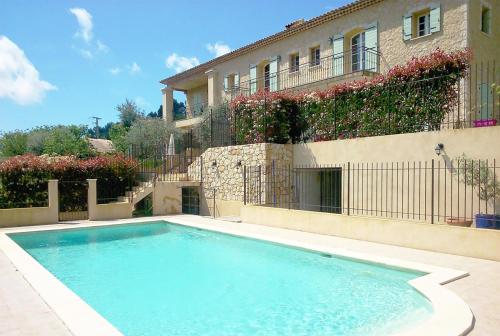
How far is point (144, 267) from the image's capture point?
8992 millimetres

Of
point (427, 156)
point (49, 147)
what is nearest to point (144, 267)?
point (427, 156)

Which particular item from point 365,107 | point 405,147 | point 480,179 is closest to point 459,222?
point 480,179

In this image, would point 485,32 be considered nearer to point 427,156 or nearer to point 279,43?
point 427,156

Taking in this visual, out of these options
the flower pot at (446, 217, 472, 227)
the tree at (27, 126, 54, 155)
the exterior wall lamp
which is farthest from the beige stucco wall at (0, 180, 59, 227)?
the tree at (27, 126, 54, 155)

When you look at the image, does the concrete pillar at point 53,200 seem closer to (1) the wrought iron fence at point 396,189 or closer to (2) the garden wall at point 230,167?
(2) the garden wall at point 230,167

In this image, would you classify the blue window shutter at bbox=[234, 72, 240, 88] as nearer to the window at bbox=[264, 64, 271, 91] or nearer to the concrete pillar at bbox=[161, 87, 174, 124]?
the window at bbox=[264, 64, 271, 91]

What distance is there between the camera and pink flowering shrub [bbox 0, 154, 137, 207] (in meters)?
14.8

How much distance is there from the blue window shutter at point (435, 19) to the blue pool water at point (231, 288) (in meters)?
11.3

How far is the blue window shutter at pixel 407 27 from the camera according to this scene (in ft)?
53.8

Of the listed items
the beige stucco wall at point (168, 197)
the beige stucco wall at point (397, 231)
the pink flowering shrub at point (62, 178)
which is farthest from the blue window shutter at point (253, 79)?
the beige stucco wall at point (397, 231)

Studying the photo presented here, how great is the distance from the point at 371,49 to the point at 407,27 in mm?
1686

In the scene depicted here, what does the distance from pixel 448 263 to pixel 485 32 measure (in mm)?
12626

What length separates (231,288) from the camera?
731cm

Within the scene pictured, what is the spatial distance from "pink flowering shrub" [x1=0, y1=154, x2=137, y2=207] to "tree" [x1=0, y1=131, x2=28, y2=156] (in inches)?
772
